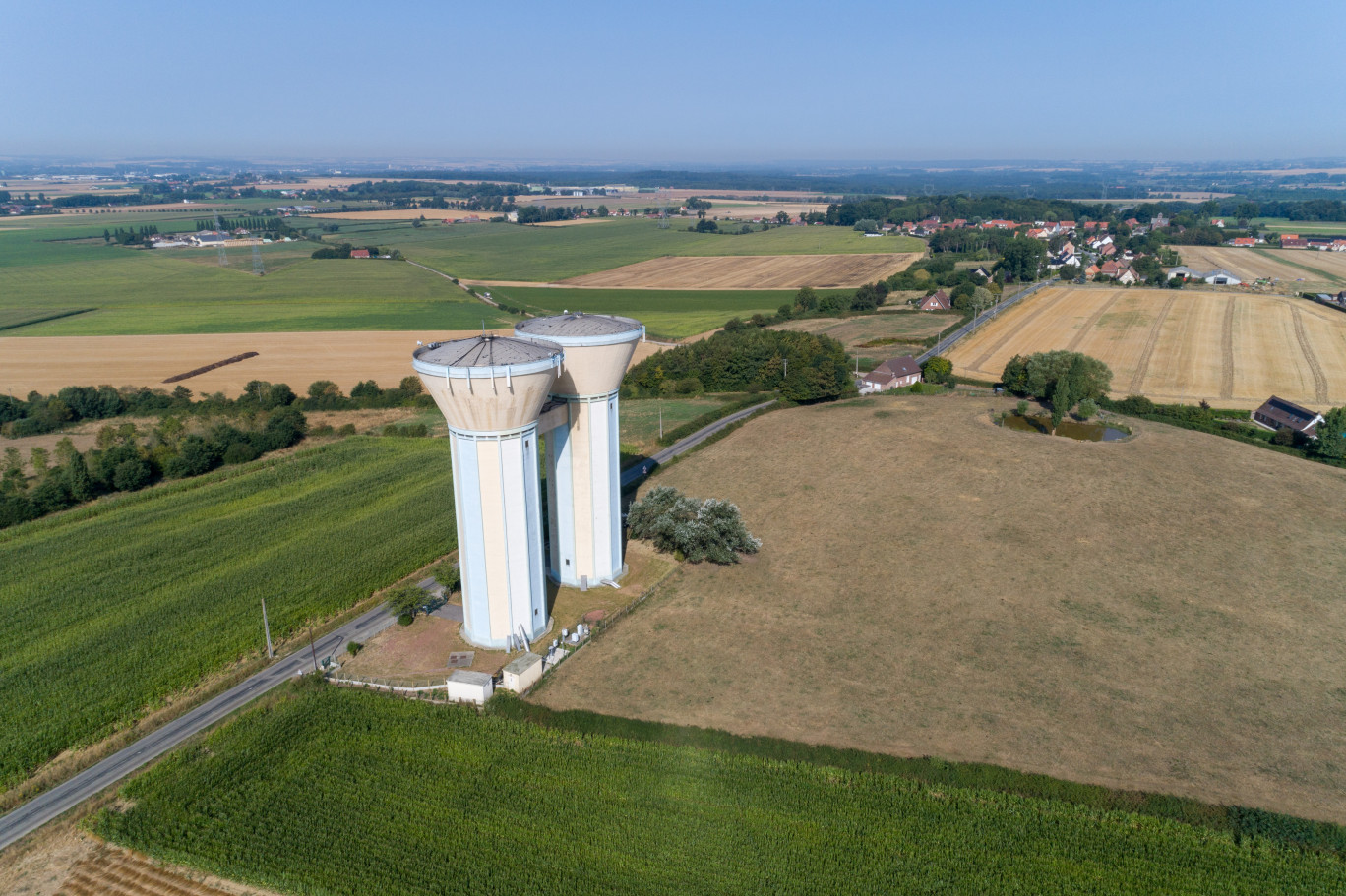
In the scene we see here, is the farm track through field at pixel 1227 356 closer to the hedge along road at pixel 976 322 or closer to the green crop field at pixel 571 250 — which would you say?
the hedge along road at pixel 976 322

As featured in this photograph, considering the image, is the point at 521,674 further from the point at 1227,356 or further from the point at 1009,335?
the point at 1227,356

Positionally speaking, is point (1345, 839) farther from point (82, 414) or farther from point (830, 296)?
point (830, 296)

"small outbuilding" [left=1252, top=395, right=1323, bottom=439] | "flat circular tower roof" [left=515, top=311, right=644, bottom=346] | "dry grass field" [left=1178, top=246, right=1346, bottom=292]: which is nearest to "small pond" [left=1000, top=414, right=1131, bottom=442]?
"small outbuilding" [left=1252, top=395, right=1323, bottom=439]

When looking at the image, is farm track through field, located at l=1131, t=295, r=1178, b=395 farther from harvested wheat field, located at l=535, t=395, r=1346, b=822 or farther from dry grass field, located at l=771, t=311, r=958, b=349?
dry grass field, located at l=771, t=311, r=958, b=349

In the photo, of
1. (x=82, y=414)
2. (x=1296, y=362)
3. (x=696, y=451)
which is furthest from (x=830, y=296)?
(x=82, y=414)

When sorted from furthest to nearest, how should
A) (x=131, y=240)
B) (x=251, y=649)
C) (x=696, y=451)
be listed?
1. (x=131, y=240)
2. (x=696, y=451)
3. (x=251, y=649)

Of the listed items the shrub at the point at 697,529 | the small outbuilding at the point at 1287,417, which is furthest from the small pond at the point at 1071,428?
the shrub at the point at 697,529

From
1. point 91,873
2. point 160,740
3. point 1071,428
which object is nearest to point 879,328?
point 1071,428
